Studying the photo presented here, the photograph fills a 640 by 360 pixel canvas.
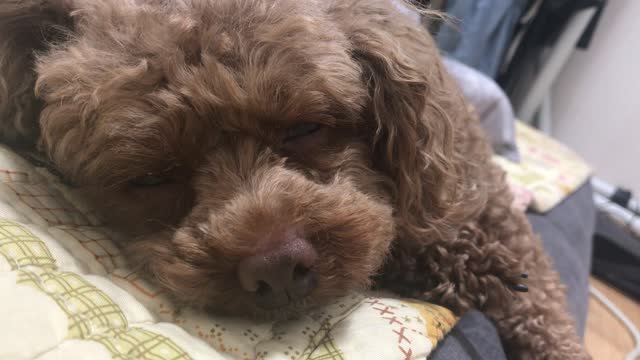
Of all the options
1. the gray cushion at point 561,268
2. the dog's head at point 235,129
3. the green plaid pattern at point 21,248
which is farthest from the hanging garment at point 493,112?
the green plaid pattern at point 21,248

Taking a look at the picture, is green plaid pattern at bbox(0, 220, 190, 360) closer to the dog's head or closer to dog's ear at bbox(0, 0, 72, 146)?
the dog's head

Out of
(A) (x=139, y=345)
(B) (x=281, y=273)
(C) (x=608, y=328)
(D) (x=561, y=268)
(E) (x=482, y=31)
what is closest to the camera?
(A) (x=139, y=345)

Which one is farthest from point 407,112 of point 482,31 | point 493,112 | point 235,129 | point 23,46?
point 482,31

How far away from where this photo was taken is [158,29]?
100 cm

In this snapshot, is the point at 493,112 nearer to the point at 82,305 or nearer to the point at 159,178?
the point at 159,178

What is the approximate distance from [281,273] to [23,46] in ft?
2.78

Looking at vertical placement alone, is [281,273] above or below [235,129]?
below

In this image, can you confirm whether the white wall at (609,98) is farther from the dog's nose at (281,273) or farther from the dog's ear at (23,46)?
the dog's ear at (23,46)

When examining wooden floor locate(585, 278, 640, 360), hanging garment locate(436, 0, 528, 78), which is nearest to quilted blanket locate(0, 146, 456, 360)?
wooden floor locate(585, 278, 640, 360)

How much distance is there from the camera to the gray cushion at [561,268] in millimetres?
1119

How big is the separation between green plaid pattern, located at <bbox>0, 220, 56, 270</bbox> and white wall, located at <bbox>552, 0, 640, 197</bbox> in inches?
146

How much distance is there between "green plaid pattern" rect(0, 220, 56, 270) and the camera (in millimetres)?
801

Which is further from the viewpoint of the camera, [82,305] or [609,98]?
[609,98]

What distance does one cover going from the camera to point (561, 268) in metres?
1.89
